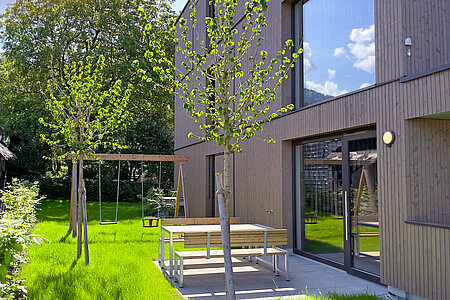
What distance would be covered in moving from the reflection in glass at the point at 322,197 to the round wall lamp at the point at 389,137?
1.37 meters

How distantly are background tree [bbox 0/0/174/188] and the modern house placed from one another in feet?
44.7

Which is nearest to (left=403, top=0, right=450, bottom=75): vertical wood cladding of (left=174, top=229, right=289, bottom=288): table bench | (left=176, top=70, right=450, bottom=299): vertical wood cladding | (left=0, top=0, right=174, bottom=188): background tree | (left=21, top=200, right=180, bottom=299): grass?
(left=176, top=70, right=450, bottom=299): vertical wood cladding

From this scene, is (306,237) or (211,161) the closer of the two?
(306,237)

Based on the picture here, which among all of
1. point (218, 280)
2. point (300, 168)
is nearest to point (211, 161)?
point (300, 168)

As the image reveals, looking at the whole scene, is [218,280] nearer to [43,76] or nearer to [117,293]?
[117,293]

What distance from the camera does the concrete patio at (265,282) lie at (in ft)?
18.1

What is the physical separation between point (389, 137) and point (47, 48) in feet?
59.6

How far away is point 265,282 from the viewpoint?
6035 mm

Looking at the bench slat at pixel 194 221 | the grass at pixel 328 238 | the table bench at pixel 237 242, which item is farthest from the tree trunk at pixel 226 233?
the bench slat at pixel 194 221

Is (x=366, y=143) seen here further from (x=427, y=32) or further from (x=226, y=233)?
(x=226, y=233)

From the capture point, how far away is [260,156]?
31.1ft

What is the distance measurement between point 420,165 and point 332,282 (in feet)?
6.61

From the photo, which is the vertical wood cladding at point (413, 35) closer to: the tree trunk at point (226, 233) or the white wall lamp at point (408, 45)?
the white wall lamp at point (408, 45)

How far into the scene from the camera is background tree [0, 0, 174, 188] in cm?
2028
